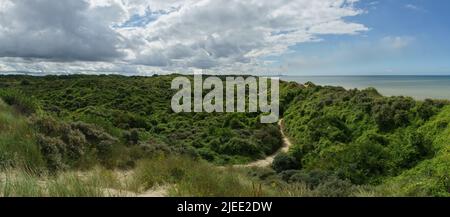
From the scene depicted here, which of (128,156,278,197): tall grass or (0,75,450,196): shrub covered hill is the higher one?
(128,156,278,197): tall grass

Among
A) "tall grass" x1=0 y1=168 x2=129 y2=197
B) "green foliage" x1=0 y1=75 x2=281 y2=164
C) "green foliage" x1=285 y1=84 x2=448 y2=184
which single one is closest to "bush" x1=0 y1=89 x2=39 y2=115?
"green foliage" x1=0 y1=75 x2=281 y2=164

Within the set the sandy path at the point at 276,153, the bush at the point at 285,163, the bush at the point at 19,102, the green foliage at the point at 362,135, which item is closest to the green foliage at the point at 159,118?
the sandy path at the point at 276,153

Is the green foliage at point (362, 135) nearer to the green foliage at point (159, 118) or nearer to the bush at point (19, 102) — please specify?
the green foliage at point (159, 118)

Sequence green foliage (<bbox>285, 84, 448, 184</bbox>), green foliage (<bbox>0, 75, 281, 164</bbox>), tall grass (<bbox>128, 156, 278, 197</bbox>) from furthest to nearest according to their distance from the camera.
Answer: green foliage (<bbox>0, 75, 281, 164</bbox>) < green foliage (<bbox>285, 84, 448, 184</bbox>) < tall grass (<bbox>128, 156, 278, 197</bbox>)

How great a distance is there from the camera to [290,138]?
4516 cm

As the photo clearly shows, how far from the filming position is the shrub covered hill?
8805 mm

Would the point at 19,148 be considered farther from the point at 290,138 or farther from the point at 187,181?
the point at 290,138

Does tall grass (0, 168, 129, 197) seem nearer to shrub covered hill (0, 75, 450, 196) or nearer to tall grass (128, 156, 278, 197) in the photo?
tall grass (128, 156, 278, 197)

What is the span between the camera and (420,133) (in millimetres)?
28797

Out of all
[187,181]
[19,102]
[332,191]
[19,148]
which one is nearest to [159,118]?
[19,102]
